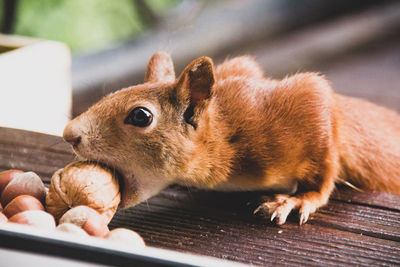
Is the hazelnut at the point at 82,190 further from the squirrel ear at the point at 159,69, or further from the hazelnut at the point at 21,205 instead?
the squirrel ear at the point at 159,69

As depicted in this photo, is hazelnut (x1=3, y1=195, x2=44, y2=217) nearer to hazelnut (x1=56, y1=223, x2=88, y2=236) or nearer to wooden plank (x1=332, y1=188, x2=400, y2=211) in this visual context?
hazelnut (x1=56, y1=223, x2=88, y2=236)

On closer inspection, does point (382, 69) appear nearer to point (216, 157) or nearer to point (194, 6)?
point (194, 6)

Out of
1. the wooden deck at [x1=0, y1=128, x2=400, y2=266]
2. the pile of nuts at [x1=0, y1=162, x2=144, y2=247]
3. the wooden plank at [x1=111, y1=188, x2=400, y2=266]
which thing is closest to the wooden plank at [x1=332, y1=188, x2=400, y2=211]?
the wooden deck at [x1=0, y1=128, x2=400, y2=266]

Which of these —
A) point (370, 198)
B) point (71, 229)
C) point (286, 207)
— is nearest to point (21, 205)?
point (71, 229)

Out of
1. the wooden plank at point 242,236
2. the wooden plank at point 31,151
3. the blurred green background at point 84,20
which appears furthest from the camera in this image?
the blurred green background at point 84,20

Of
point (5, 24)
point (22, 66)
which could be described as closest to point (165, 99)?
point (22, 66)

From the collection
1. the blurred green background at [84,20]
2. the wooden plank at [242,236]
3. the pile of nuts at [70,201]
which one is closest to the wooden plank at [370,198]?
the wooden plank at [242,236]
